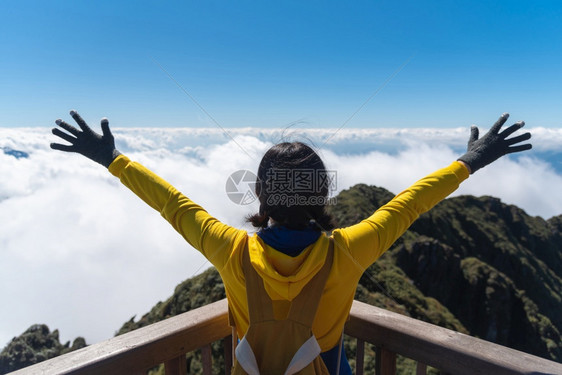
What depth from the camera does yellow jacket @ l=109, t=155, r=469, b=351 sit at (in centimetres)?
136

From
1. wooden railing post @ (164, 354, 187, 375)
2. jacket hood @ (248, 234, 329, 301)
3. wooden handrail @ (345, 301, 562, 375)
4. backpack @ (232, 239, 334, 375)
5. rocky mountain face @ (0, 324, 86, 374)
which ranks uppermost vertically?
jacket hood @ (248, 234, 329, 301)

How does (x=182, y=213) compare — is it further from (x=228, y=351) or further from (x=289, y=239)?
(x=228, y=351)

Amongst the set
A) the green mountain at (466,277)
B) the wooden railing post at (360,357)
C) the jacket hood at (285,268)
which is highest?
the jacket hood at (285,268)

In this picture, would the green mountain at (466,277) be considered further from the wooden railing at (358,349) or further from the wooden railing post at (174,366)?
the wooden railing post at (174,366)

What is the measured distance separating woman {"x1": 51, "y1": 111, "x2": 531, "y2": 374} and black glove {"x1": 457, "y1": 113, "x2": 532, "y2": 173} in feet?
0.13

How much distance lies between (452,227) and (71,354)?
56.5 metres

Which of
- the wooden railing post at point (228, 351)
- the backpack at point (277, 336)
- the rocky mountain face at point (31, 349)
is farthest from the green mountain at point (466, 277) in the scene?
the backpack at point (277, 336)

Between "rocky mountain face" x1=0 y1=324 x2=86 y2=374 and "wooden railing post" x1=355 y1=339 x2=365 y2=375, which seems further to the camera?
"rocky mountain face" x1=0 y1=324 x2=86 y2=374

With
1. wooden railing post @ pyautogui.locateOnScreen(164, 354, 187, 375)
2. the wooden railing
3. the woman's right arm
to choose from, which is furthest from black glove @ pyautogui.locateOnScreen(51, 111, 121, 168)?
wooden railing post @ pyautogui.locateOnScreen(164, 354, 187, 375)

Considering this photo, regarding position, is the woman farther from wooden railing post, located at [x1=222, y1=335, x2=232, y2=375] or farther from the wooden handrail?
wooden railing post, located at [x1=222, y1=335, x2=232, y2=375]

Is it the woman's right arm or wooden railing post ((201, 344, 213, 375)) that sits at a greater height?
the woman's right arm

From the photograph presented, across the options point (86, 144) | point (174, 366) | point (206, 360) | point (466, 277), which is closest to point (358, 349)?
point (206, 360)

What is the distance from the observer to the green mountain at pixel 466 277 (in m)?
17.1

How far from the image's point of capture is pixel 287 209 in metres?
1.52
